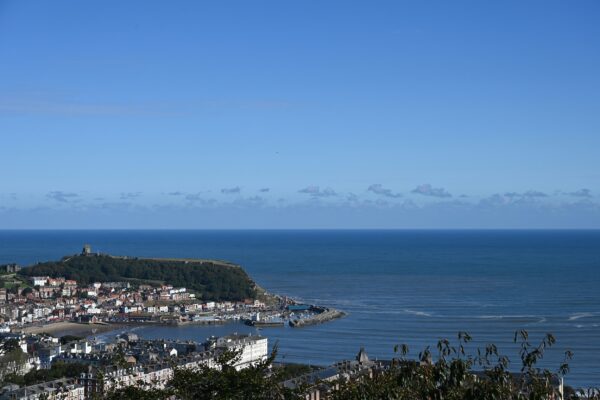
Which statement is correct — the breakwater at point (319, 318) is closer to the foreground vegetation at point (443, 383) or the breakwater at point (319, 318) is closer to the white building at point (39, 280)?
the white building at point (39, 280)

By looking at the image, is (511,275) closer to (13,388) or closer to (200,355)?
(200,355)

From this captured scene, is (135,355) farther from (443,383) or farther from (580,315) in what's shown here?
(443,383)

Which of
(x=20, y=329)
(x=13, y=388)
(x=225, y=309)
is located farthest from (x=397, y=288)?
(x=13, y=388)

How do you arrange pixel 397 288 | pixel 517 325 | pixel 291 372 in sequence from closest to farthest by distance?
pixel 291 372 < pixel 517 325 < pixel 397 288

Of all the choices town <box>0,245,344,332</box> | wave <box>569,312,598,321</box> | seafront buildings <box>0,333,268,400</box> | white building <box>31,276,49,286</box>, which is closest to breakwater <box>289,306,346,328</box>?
town <box>0,245,344,332</box>

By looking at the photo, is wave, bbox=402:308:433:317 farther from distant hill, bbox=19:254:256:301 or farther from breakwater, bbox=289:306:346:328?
distant hill, bbox=19:254:256:301

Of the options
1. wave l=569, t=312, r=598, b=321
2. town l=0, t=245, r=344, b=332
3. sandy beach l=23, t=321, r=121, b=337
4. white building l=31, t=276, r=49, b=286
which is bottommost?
sandy beach l=23, t=321, r=121, b=337

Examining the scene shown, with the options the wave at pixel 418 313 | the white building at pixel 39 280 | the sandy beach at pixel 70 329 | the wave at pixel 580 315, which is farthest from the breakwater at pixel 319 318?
the white building at pixel 39 280

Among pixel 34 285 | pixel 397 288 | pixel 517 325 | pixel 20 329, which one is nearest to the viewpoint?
pixel 517 325
